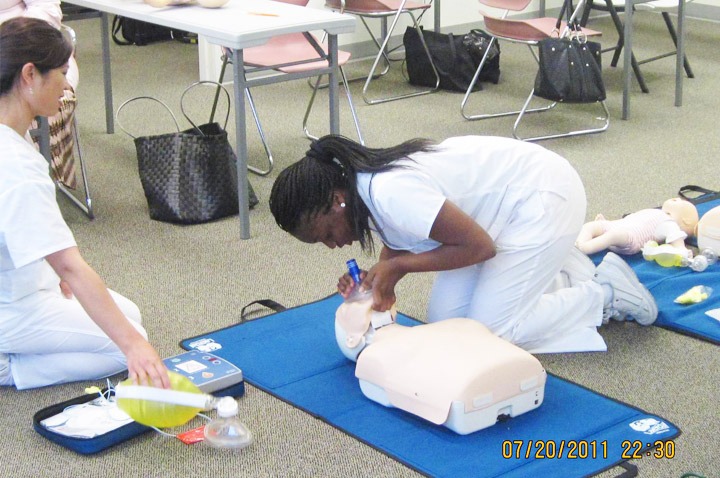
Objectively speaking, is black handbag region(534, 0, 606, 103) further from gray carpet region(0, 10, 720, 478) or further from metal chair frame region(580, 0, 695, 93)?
metal chair frame region(580, 0, 695, 93)

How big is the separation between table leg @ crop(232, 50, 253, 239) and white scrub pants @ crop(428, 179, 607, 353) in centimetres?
100

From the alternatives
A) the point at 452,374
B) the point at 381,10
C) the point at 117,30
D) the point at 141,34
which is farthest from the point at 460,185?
the point at 117,30

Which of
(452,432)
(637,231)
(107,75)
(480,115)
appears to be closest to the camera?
(452,432)

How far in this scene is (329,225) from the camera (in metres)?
2.30

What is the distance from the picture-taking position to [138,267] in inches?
127

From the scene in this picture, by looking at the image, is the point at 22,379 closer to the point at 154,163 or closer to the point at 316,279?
the point at 316,279

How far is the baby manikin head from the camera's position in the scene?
2.45 metres

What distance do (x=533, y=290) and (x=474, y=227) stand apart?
356 mm

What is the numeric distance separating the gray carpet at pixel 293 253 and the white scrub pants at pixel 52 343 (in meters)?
0.05

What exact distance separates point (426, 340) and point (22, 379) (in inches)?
39.8

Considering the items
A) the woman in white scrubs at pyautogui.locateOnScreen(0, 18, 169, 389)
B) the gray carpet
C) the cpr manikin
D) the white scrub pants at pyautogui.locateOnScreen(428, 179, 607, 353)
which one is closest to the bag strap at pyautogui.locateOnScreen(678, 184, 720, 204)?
the gray carpet

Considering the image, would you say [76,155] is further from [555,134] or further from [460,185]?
[460,185]
